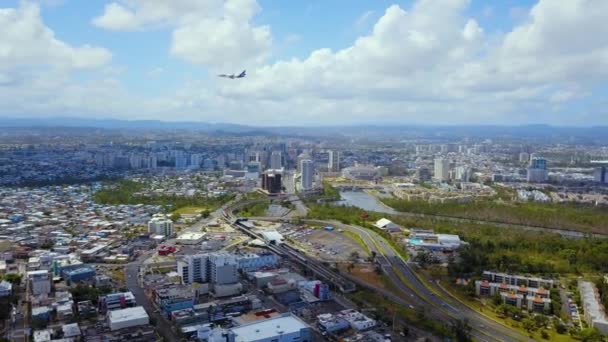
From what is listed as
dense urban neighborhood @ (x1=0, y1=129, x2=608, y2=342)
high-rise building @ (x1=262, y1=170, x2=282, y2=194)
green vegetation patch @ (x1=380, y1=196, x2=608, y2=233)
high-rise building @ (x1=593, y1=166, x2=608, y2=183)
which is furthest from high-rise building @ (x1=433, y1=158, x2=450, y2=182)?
high-rise building @ (x1=262, y1=170, x2=282, y2=194)

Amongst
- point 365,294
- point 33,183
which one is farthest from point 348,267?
point 33,183

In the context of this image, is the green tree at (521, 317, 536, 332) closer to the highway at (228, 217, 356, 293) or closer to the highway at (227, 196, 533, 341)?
the highway at (227, 196, 533, 341)

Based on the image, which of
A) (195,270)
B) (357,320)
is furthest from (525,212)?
(195,270)

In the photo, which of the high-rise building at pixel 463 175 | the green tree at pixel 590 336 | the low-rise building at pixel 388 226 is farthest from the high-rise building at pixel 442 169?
the green tree at pixel 590 336

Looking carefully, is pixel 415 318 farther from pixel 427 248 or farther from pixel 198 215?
pixel 198 215

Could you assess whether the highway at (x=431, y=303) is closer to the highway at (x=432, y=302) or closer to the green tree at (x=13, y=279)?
the highway at (x=432, y=302)
